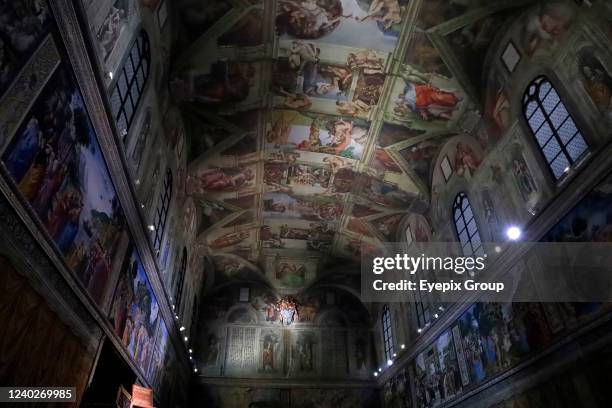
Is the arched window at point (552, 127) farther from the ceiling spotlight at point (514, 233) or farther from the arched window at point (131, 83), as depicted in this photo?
the arched window at point (131, 83)

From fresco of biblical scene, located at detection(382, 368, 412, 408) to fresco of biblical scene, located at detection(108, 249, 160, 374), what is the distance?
37.9ft

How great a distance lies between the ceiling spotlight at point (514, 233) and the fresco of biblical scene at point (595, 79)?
3.65m

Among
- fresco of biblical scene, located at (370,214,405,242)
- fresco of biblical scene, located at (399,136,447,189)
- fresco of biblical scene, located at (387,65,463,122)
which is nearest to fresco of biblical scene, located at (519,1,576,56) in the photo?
fresco of biblical scene, located at (387,65,463,122)

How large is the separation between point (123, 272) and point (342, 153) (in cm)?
983

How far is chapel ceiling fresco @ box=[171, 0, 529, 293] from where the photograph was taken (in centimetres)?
1140

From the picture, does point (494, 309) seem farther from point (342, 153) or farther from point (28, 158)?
point (28, 158)

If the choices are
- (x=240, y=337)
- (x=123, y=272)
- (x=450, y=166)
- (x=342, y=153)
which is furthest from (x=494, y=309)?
(x=240, y=337)

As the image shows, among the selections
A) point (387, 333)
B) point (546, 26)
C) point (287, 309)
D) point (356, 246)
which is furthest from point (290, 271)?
point (546, 26)

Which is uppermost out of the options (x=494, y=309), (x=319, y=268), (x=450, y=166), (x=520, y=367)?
(x=319, y=268)

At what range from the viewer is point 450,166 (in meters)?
14.8

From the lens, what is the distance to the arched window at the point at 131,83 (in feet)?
28.0

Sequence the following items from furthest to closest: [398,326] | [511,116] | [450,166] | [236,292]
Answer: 1. [236,292]
2. [398,326]
3. [450,166]
4. [511,116]

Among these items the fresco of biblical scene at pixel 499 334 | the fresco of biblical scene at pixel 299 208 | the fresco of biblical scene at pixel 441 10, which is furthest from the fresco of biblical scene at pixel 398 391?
the fresco of biblical scene at pixel 441 10

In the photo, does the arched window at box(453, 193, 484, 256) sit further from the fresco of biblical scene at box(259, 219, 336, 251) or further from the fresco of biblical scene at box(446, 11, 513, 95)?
the fresco of biblical scene at box(259, 219, 336, 251)
